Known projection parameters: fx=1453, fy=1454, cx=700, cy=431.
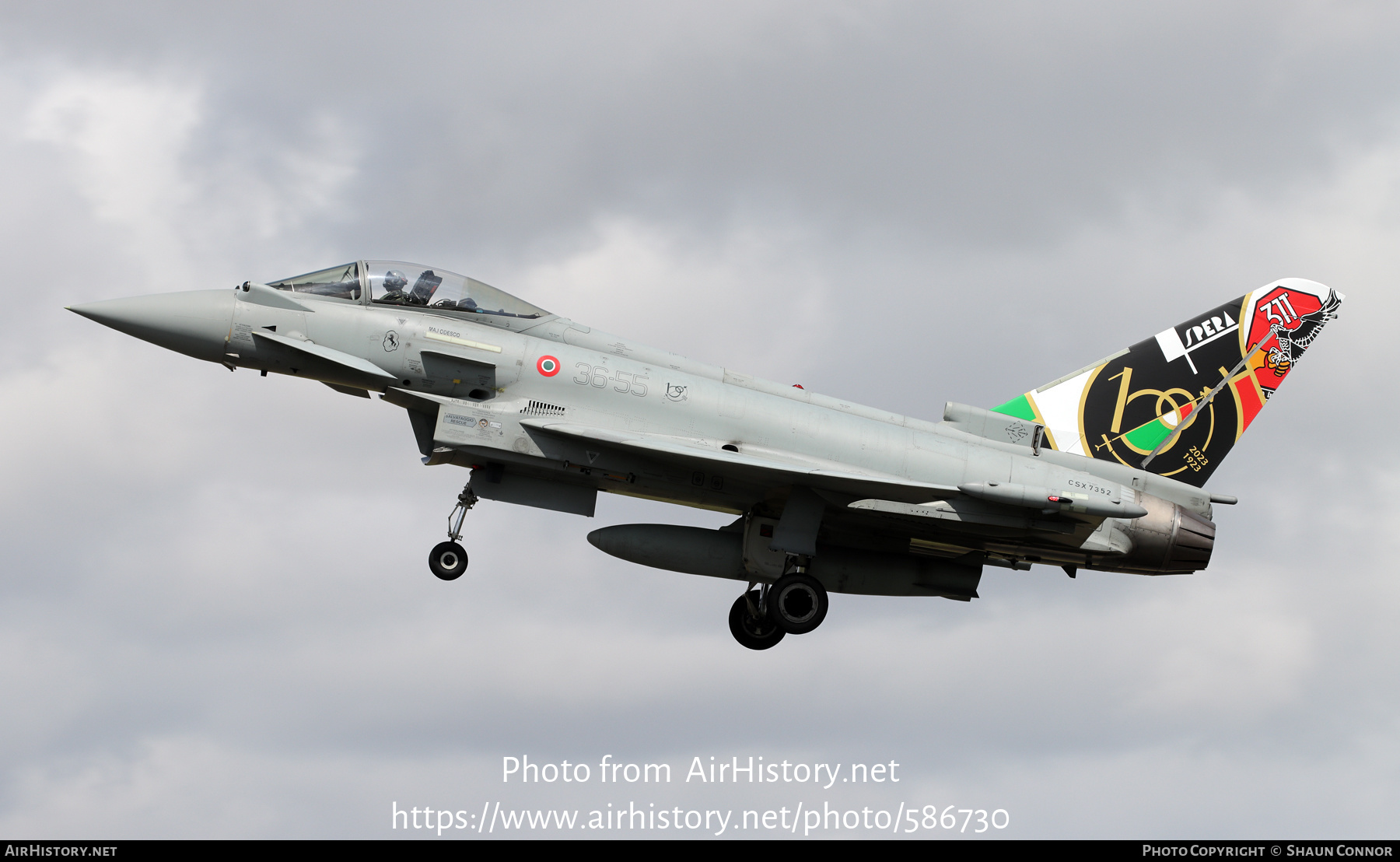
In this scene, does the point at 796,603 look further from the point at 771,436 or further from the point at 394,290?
the point at 394,290

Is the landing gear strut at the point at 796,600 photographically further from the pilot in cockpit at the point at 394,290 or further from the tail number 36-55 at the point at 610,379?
the pilot in cockpit at the point at 394,290

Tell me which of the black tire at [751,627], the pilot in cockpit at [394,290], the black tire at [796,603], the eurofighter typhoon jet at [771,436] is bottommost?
the black tire at [796,603]

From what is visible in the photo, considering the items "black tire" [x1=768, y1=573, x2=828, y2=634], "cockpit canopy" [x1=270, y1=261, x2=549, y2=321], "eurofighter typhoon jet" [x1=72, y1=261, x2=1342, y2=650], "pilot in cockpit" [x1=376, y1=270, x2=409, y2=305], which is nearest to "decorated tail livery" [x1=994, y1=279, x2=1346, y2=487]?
"eurofighter typhoon jet" [x1=72, y1=261, x2=1342, y2=650]

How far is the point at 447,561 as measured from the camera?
800 inches

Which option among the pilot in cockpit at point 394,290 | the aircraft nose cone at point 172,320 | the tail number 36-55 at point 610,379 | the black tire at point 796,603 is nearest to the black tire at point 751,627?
the black tire at point 796,603

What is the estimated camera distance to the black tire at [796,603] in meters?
21.5

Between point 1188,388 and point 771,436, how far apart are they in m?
7.57

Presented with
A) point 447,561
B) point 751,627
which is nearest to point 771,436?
point 751,627

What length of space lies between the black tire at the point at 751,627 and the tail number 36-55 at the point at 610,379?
4648 mm

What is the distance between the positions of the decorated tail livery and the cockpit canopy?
28.3 feet

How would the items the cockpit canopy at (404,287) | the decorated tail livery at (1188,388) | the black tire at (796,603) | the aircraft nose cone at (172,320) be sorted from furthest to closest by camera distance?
the decorated tail livery at (1188,388)
the black tire at (796,603)
the cockpit canopy at (404,287)
the aircraft nose cone at (172,320)

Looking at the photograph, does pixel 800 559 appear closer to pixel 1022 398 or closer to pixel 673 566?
pixel 673 566

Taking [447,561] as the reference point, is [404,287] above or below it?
above

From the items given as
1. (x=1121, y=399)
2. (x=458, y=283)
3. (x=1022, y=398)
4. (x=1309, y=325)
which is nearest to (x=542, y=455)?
(x=458, y=283)
